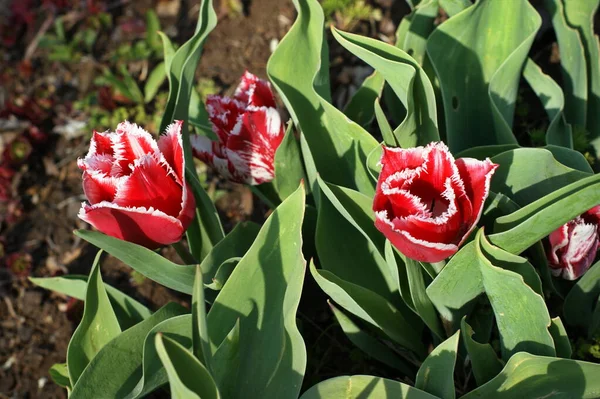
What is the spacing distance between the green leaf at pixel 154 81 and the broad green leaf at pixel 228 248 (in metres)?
1.10

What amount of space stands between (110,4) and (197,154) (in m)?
1.61

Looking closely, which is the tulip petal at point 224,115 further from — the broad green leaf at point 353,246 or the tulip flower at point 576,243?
the tulip flower at point 576,243

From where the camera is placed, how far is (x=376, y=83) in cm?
146

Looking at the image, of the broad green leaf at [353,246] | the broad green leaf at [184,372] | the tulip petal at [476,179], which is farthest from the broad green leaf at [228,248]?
the tulip petal at [476,179]

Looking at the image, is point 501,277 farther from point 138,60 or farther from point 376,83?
point 138,60

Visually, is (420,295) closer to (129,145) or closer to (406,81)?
(406,81)

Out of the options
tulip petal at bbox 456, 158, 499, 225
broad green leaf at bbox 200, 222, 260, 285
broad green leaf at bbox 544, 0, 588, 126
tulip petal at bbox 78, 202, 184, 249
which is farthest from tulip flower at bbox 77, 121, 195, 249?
broad green leaf at bbox 544, 0, 588, 126

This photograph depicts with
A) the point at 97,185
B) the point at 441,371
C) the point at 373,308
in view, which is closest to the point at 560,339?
the point at 441,371

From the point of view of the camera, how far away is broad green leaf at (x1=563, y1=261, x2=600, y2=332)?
1.26 m

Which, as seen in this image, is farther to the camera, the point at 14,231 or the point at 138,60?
the point at 138,60

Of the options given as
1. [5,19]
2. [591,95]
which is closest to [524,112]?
[591,95]

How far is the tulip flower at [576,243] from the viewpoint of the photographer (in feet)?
3.84

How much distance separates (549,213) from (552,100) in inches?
23.1

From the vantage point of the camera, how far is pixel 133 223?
1106mm
